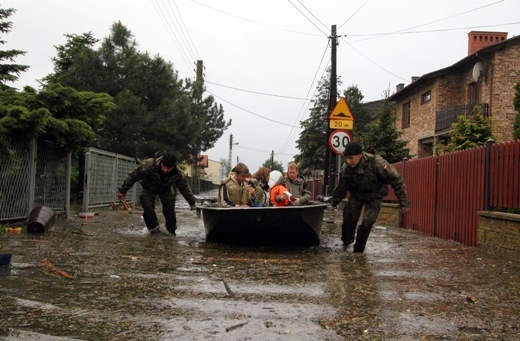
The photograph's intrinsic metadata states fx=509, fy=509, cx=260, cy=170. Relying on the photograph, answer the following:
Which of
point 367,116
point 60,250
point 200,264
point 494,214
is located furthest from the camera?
point 367,116

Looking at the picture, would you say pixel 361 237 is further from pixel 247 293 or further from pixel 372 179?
pixel 247 293

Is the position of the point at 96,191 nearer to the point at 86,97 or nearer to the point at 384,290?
the point at 86,97

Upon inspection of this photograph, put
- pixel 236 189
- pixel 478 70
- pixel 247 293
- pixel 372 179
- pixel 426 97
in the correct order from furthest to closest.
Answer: pixel 426 97
pixel 478 70
pixel 236 189
pixel 372 179
pixel 247 293

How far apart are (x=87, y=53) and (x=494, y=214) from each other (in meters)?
19.2

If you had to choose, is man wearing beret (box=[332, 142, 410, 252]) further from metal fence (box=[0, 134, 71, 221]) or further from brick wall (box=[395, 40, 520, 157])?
brick wall (box=[395, 40, 520, 157])

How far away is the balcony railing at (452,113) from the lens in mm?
22344

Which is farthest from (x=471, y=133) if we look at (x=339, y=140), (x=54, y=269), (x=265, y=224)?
(x=54, y=269)

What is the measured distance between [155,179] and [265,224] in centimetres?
272

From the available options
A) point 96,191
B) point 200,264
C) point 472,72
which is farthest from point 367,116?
point 200,264

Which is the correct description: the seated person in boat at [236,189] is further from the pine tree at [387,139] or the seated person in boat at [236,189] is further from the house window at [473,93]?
the house window at [473,93]

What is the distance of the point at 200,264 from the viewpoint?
614 centimetres

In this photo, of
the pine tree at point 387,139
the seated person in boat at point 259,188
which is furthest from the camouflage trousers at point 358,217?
the pine tree at point 387,139

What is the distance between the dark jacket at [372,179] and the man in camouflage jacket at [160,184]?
2.71 metres

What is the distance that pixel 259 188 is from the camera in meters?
8.56
